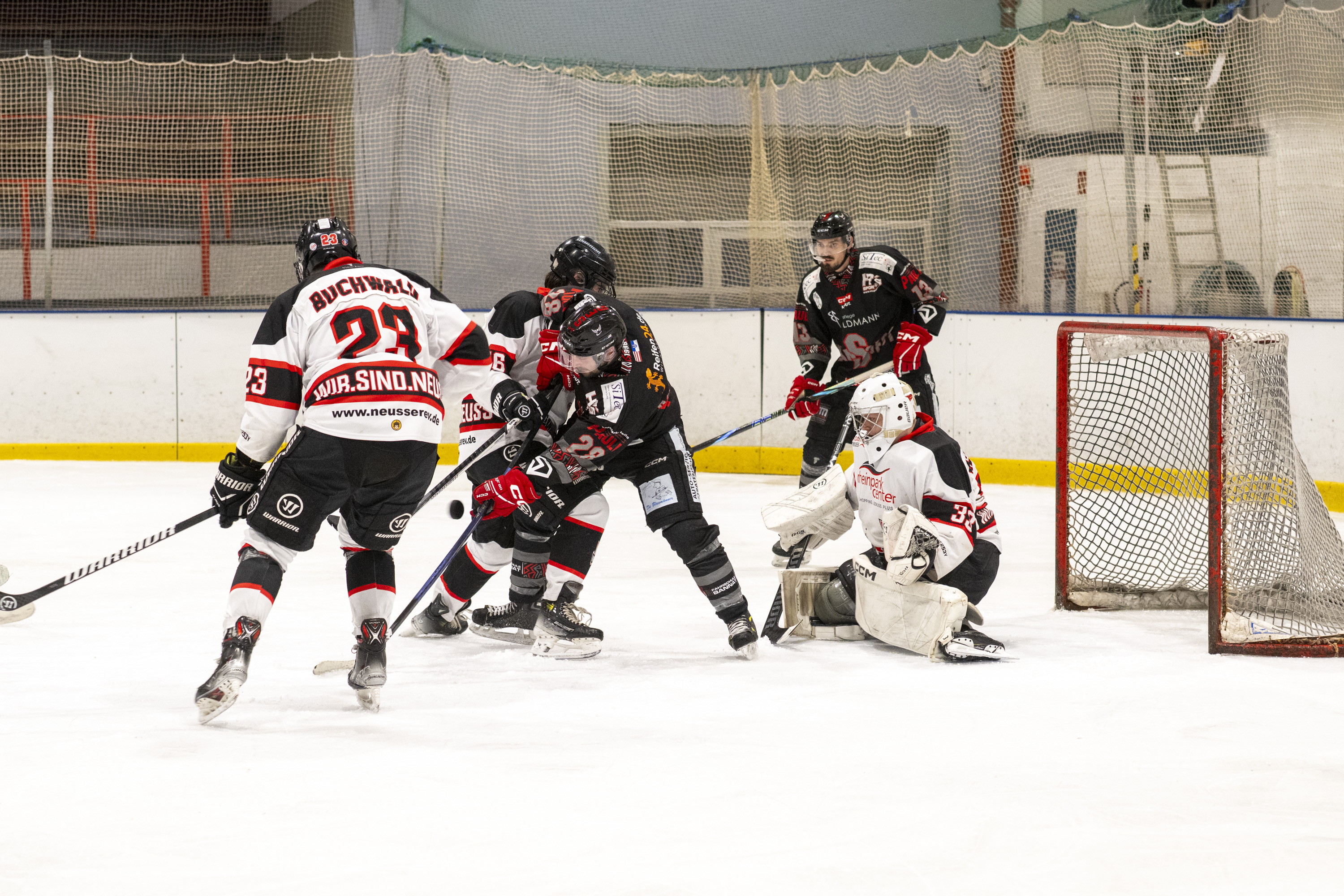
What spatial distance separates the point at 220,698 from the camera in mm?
2619

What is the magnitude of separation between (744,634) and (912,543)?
46 centimetres

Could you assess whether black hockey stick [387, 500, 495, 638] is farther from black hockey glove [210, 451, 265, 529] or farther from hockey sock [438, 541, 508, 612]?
black hockey glove [210, 451, 265, 529]

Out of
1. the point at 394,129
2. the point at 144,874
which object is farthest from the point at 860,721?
the point at 394,129

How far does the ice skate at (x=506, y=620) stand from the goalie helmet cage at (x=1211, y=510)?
1.53 m

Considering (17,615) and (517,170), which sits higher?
(517,170)

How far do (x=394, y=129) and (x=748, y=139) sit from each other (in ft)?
6.41

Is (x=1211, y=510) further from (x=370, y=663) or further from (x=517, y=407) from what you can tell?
(x=370, y=663)

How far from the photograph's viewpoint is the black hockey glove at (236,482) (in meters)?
2.71

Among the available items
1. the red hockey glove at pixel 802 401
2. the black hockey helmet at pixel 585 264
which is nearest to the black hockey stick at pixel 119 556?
the black hockey helmet at pixel 585 264

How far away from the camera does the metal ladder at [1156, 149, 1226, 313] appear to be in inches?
252

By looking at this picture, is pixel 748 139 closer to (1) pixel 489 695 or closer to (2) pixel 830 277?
(2) pixel 830 277

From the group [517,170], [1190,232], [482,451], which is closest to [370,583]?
[482,451]

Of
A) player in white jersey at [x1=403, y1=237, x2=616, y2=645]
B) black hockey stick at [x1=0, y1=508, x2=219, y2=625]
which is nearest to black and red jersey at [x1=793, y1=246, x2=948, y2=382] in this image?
player in white jersey at [x1=403, y1=237, x2=616, y2=645]

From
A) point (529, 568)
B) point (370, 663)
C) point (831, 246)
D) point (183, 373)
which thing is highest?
point (831, 246)
